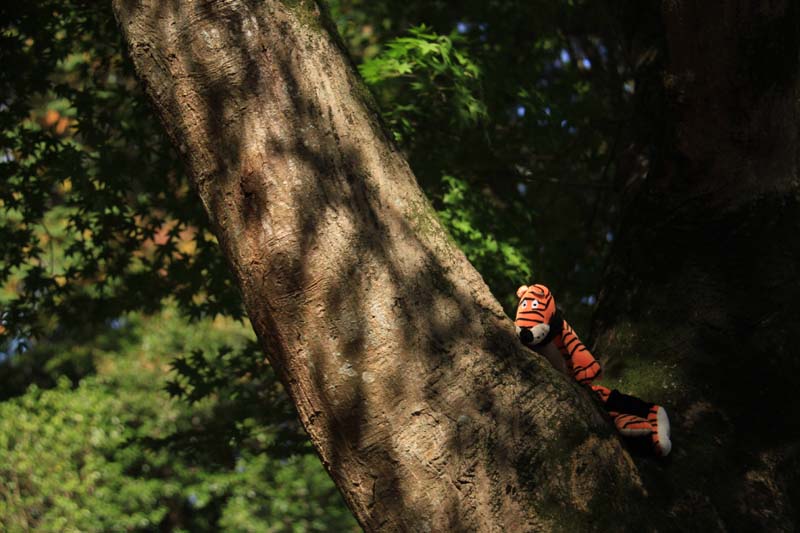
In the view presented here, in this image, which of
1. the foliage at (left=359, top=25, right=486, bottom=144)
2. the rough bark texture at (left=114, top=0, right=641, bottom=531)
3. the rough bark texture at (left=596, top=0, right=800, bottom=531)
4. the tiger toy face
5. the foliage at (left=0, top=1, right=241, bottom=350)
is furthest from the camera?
the foliage at (left=0, top=1, right=241, bottom=350)

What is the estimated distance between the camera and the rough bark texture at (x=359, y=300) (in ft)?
7.40

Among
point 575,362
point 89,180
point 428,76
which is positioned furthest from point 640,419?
point 89,180

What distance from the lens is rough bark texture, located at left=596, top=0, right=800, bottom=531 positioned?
2.70 m

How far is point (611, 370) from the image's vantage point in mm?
3166

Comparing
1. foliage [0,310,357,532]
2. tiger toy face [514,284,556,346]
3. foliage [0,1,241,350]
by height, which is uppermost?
tiger toy face [514,284,556,346]

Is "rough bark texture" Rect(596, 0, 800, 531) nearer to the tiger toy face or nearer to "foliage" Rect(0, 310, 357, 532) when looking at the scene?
the tiger toy face

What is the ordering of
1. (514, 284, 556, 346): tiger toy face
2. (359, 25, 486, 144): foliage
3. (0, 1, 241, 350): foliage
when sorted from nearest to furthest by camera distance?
(514, 284, 556, 346): tiger toy face
(359, 25, 486, 144): foliage
(0, 1, 241, 350): foliage

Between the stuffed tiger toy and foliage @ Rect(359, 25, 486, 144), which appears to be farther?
foliage @ Rect(359, 25, 486, 144)

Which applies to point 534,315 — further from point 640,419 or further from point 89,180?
point 89,180

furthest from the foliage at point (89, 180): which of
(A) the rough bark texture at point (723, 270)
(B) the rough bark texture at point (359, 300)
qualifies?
(B) the rough bark texture at point (359, 300)

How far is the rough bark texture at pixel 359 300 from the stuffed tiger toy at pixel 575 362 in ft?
0.57

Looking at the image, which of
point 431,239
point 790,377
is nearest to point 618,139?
point 790,377

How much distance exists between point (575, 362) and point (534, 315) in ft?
0.88

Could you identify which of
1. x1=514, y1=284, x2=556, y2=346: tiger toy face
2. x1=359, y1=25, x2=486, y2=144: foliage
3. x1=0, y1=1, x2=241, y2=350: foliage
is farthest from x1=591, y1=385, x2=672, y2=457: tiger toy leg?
x1=0, y1=1, x2=241, y2=350: foliage
